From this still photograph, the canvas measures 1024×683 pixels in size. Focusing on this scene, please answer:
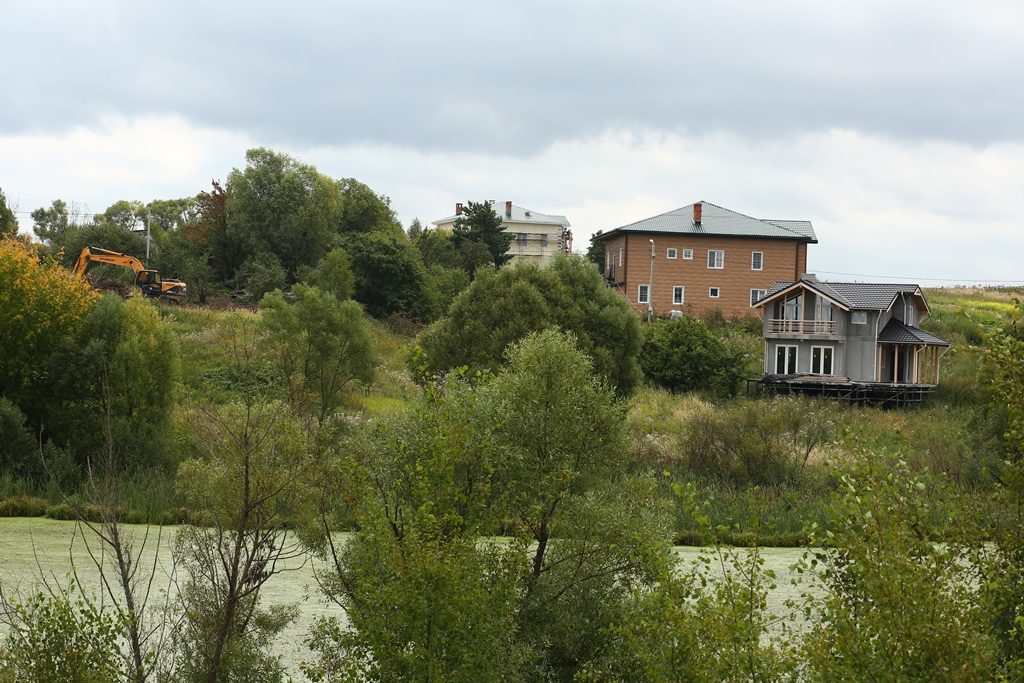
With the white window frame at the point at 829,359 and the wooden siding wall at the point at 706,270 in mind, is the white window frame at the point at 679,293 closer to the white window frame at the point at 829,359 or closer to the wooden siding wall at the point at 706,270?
the wooden siding wall at the point at 706,270

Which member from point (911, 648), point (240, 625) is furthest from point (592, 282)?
point (911, 648)

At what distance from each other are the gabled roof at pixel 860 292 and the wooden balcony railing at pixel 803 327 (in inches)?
41.6

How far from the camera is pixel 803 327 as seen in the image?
46500mm

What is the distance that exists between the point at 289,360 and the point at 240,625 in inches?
736

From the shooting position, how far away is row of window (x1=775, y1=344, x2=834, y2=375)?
46531mm

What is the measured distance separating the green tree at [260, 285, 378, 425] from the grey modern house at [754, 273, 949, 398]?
19629 mm

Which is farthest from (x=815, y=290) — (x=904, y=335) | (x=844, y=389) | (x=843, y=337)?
(x=844, y=389)

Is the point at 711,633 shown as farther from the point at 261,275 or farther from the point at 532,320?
the point at 261,275

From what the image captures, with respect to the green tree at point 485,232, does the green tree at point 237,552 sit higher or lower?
→ lower

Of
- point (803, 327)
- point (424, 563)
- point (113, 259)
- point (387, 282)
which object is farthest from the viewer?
point (387, 282)

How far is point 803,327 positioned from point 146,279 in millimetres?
26638

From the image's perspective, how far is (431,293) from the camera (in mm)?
53438

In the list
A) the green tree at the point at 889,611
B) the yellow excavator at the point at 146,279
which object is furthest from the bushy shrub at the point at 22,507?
the yellow excavator at the point at 146,279

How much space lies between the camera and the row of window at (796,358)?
1832 inches
